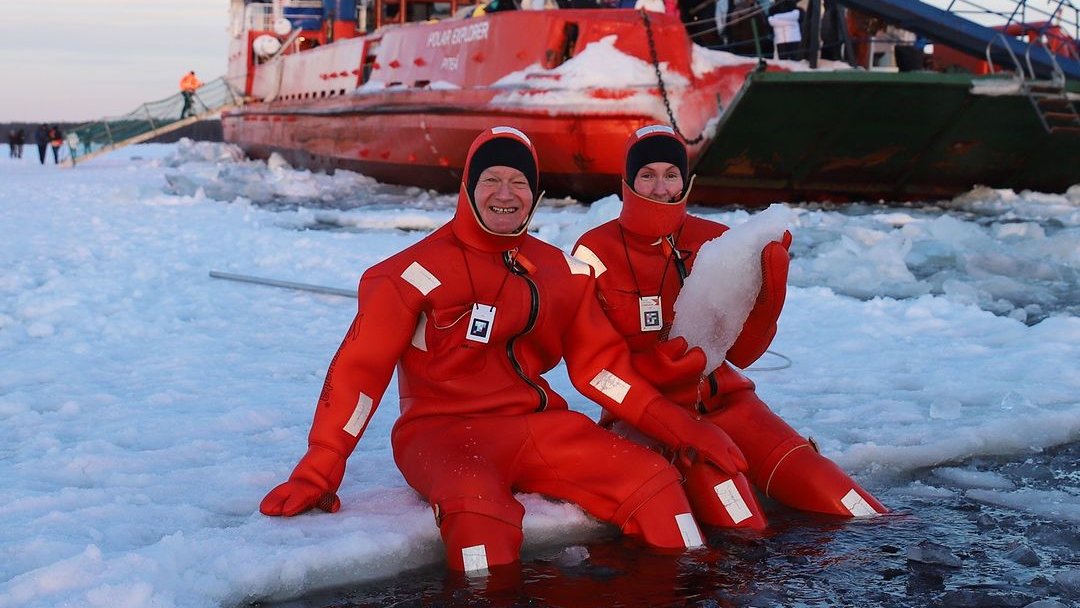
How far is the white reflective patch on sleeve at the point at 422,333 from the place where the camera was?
3312mm

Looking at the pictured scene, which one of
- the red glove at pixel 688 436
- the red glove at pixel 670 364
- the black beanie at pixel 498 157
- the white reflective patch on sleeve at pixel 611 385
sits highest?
the black beanie at pixel 498 157

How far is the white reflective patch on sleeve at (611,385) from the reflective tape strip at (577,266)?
309 millimetres

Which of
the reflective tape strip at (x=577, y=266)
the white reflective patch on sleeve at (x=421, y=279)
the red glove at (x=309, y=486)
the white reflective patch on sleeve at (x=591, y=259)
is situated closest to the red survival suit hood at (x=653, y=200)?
the white reflective patch on sleeve at (x=591, y=259)

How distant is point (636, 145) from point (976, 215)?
9.50 m

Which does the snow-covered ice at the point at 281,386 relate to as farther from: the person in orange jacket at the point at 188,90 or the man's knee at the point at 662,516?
the person in orange jacket at the point at 188,90

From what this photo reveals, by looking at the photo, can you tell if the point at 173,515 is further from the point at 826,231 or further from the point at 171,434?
the point at 826,231

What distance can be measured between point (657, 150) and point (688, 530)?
1246 mm

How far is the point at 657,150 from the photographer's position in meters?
3.70

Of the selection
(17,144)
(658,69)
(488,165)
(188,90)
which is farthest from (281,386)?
(17,144)

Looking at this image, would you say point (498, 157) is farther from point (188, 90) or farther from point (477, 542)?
point (188, 90)

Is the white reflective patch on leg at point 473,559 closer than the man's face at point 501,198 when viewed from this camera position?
Yes

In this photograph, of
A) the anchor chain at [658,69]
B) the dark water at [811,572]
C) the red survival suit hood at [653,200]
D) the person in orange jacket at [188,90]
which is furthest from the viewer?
the person in orange jacket at [188,90]

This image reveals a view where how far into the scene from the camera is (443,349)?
3.30 m

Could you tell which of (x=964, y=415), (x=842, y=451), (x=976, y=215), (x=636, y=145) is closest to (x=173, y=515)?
(x=636, y=145)
